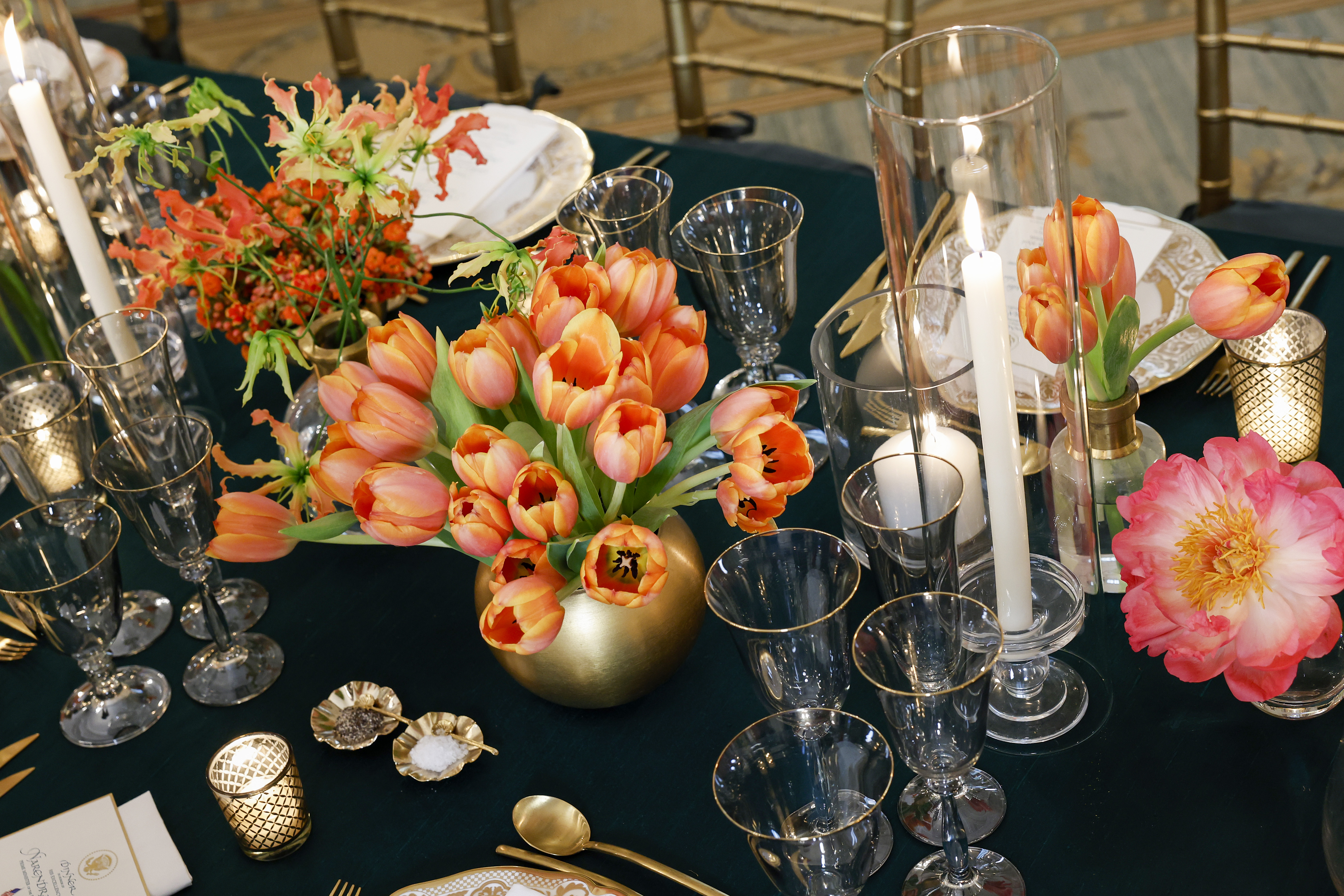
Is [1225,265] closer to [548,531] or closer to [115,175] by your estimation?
[548,531]

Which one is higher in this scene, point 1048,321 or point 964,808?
point 1048,321

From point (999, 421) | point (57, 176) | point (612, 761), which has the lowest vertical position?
point (612, 761)

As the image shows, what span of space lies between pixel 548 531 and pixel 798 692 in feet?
0.58

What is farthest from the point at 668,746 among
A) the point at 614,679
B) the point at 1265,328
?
the point at 1265,328

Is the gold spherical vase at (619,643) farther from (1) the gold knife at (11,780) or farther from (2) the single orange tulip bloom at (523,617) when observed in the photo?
(1) the gold knife at (11,780)

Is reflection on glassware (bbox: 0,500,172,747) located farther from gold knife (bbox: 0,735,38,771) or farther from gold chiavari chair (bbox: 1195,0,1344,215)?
gold chiavari chair (bbox: 1195,0,1344,215)

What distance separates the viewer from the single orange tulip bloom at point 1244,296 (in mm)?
790

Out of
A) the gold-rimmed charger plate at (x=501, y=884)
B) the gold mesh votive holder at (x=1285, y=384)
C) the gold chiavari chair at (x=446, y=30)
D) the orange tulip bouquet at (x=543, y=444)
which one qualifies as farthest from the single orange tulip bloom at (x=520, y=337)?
the gold chiavari chair at (x=446, y=30)

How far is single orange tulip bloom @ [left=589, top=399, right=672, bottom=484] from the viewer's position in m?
0.69

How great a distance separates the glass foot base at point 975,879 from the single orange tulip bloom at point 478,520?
321 mm

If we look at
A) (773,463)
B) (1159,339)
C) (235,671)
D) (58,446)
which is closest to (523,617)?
(773,463)

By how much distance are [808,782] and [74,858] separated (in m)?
0.52

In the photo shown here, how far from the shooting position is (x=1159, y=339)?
2.84 feet

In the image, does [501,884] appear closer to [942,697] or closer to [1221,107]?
[942,697]
